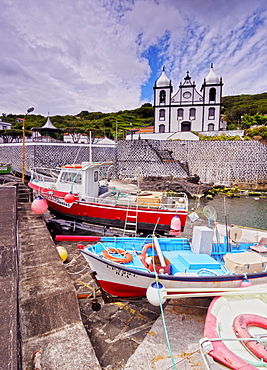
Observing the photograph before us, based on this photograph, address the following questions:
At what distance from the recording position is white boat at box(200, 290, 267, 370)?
2402 mm

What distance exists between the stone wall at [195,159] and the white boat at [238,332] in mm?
24580

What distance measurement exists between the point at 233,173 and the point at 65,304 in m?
29.7

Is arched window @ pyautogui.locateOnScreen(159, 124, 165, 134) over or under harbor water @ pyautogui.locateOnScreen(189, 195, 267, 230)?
over

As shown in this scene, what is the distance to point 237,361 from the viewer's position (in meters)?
2.37

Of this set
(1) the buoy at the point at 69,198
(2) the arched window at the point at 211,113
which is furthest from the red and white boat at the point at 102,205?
(2) the arched window at the point at 211,113

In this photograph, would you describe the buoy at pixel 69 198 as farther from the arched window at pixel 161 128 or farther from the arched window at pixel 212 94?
the arched window at pixel 212 94

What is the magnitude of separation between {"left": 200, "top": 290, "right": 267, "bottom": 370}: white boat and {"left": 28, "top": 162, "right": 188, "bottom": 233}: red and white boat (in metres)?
4.46

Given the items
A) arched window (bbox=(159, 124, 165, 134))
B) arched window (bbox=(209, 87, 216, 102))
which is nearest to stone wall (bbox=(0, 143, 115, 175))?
arched window (bbox=(159, 124, 165, 134))

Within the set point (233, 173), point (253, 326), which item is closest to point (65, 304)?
point (253, 326)

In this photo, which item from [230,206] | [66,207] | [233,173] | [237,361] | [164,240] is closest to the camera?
[237,361]

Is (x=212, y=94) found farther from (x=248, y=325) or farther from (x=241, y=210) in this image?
(x=248, y=325)

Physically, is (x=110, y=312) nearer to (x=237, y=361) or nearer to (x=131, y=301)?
(x=131, y=301)

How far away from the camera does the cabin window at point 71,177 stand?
29.2 ft

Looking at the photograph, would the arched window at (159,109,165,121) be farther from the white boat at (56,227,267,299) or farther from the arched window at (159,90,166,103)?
the white boat at (56,227,267,299)
